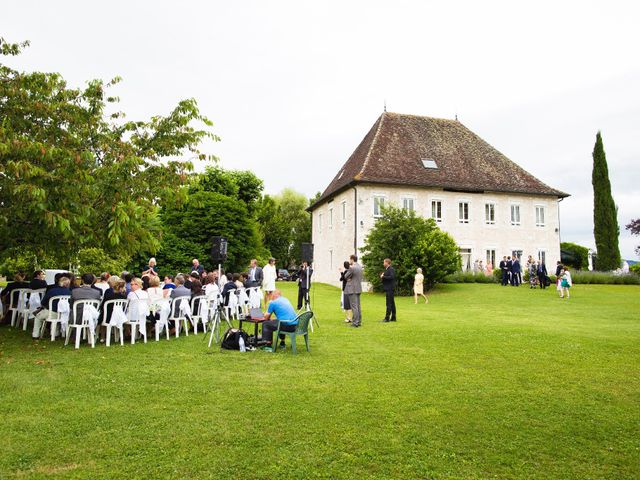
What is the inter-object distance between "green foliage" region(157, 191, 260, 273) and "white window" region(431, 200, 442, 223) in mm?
12174

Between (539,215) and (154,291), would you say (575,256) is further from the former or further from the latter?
(154,291)

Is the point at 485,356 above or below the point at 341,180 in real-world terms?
below

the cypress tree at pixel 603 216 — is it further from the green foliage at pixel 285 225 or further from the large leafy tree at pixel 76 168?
the large leafy tree at pixel 76 168

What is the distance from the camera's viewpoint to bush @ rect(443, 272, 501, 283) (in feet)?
96.7

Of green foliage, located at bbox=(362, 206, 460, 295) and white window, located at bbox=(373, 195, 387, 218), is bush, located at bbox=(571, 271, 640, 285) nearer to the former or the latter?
green foliage, located at bbox=(362, 206, 460, 295)

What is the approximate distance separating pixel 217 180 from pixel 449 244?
19535mm

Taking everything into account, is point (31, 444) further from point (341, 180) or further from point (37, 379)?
point (341, 180)

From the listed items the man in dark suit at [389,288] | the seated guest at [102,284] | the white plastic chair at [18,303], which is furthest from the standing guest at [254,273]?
the white plastic chair at [18,303]

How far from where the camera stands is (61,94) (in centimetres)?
1097

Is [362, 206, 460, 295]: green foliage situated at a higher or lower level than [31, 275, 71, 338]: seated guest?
Result: higher

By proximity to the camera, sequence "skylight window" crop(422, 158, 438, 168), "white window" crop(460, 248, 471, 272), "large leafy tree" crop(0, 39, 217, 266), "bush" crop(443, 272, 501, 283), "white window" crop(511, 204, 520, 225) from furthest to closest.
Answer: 1. "white window" crop(511, 204, 520, 225)
2. "white window" crop(460, 248, 471, 272)
3. "skylight window" crop(422, 158, 438, 168)
4. "bush" crop(443, 272, 501, 283)
5. "large leafy tree" crop(0, 39, 217, 266)

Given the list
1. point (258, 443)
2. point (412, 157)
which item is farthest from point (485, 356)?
point (412, 157)

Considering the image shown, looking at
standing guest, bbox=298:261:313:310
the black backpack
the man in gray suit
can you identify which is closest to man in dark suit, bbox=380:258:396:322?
the man in gray suit

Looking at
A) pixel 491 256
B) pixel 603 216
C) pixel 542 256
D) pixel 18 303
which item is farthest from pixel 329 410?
pixel 603 216
